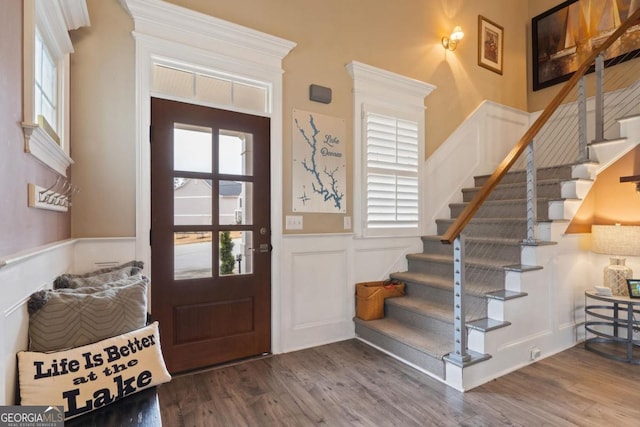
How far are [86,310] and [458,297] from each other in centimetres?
218

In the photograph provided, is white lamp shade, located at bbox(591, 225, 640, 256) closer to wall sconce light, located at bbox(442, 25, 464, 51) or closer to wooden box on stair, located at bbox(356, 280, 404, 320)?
wooden box on stair, located at bbox(356, 280, 404, 320)

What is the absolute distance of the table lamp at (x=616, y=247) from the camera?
2.74 m

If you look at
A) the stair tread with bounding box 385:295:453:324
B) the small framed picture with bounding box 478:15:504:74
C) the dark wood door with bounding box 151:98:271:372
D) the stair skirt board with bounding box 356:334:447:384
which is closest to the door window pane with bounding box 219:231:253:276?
the dark wood door with bounding box 151:98:271:372

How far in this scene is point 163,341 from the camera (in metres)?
2.43

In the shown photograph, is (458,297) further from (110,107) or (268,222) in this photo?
(110,107)

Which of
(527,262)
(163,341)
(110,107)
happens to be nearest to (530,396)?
(527,262)

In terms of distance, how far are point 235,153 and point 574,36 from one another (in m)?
4.62

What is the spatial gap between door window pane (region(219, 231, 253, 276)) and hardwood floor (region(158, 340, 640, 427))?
0.76 metres

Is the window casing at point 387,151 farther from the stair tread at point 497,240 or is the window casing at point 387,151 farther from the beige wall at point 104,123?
the beige wall at point 104,123

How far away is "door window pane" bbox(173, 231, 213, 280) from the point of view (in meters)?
2.51

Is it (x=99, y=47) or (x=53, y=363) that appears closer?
(x=53, y=363)

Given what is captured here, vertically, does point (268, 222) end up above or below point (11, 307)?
above

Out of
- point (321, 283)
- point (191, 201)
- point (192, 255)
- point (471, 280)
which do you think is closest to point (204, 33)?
point (191, 201)

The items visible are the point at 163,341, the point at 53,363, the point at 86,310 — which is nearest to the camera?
the point at 53,363
